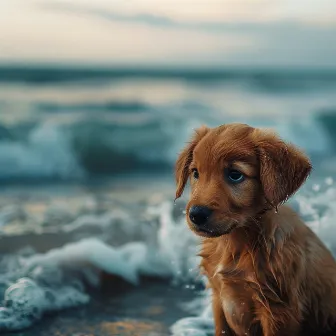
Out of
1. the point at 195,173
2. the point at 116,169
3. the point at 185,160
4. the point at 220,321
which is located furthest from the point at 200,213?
the point at 116,169

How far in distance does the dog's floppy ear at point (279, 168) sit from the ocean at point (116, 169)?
1.58ft

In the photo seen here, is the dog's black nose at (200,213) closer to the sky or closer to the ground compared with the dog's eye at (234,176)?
closer to the ground

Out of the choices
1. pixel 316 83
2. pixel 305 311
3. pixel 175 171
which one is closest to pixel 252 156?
pixel 175 171

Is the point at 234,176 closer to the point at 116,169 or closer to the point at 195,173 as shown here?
the point at 195,173

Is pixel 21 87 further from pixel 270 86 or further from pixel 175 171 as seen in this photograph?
pixel 175 171

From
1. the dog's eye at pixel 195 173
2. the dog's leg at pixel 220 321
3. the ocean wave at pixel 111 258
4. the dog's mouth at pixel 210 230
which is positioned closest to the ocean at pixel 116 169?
the ocean wave at pixel 111 258

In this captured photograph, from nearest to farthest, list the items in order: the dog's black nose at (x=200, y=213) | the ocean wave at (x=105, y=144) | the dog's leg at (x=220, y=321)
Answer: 1. the dog's black nose at (x=200, y=213)
2. the dog's leg at (x=220, y=321)
3. the ocean wave at (x=105, y=144)

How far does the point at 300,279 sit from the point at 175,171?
47cm

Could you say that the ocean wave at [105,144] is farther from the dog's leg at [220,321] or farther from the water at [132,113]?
the dog's leg at [220,321]

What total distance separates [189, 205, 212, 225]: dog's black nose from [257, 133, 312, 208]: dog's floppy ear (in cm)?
17

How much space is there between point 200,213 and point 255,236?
0.25 meters

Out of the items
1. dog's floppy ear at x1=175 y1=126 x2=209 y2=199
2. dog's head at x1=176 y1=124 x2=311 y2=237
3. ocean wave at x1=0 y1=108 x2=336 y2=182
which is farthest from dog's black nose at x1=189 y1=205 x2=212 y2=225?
ocean wave at x1=0 y1=108 x2=336 y2=182

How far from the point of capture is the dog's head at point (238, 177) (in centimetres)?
189

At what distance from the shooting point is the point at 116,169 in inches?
165
